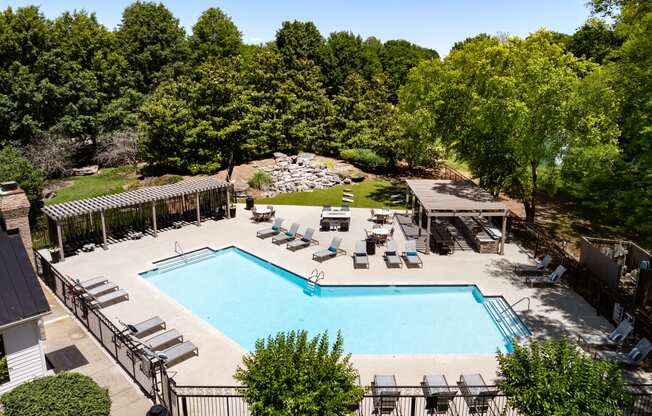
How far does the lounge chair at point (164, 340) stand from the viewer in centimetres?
1526

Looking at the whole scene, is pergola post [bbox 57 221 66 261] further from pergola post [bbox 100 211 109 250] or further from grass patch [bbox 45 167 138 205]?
grass patch [bbox 45 167 138 205]

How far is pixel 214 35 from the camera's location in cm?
6625

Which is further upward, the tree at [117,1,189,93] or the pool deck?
the tree at [117,1,189,93]

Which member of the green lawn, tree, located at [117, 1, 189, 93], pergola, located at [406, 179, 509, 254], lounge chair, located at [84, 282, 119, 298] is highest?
tree, located at [117, 1, 189, 93]

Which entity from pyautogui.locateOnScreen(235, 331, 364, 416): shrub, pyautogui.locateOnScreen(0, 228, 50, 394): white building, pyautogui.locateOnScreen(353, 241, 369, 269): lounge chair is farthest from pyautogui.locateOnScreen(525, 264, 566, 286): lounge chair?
pyautogui.locateOnScreen(0, 228, 50, 394): white building

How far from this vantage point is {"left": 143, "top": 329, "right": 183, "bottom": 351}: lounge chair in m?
15.3

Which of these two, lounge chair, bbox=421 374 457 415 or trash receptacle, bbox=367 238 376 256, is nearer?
lounge chair, bbox=421 374 457 415

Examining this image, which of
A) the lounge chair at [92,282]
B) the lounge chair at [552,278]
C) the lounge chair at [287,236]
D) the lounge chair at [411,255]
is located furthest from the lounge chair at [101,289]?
the lounge chair at [552,278]

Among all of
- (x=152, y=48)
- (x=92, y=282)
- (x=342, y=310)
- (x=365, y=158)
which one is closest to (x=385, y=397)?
(x=342, y=310)

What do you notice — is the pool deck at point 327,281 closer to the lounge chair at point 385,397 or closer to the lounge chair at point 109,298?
the lounge chair at point 109,298

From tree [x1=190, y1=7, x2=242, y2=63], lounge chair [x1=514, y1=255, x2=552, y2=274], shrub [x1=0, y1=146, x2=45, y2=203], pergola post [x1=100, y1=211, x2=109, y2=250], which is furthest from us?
tree [x1=190, y1=7, x2=242, y2=63]

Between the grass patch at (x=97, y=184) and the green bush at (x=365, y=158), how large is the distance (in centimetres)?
1685

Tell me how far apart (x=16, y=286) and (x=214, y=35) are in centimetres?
5919

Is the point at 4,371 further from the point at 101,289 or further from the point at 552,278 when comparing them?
the point at 552,278
